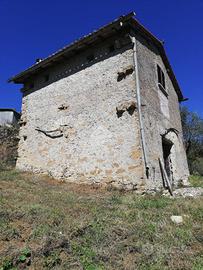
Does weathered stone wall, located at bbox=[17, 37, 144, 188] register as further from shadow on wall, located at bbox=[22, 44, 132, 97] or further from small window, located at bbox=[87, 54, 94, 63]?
small window, located at bbox=[87, 54, 94, 63]

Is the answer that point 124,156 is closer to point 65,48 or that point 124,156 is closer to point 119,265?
point 119,265

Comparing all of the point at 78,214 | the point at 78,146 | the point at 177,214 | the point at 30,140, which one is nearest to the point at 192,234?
the point at 177,214

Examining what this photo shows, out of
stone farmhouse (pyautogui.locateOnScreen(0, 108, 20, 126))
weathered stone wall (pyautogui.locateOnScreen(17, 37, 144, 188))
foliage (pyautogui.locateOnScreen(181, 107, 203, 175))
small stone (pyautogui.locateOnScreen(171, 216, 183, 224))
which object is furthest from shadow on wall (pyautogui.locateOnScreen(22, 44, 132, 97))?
foliage (pyautogui.locateOnScreen(181, 107, 203, 175))

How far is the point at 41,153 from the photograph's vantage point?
39.2 ft

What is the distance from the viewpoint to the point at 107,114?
10086 mm

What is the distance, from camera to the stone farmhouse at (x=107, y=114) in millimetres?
9234

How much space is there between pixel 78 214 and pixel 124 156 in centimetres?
328

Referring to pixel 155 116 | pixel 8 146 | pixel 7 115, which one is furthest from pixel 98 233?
pixel 7 115

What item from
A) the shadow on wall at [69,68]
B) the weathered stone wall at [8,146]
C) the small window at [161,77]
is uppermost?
the shadow on wall at [69,68]

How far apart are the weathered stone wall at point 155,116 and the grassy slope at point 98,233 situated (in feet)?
6.33

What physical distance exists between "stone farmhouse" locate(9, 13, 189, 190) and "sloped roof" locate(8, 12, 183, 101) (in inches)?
1.6

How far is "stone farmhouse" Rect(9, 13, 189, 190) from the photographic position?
364 inches

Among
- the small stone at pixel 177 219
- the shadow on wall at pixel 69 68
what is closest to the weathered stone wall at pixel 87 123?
the shadow on wall at pixel 69 68

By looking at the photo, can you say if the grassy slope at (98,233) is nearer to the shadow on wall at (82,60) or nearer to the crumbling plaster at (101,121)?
the crumbling plaster at (101,121)
